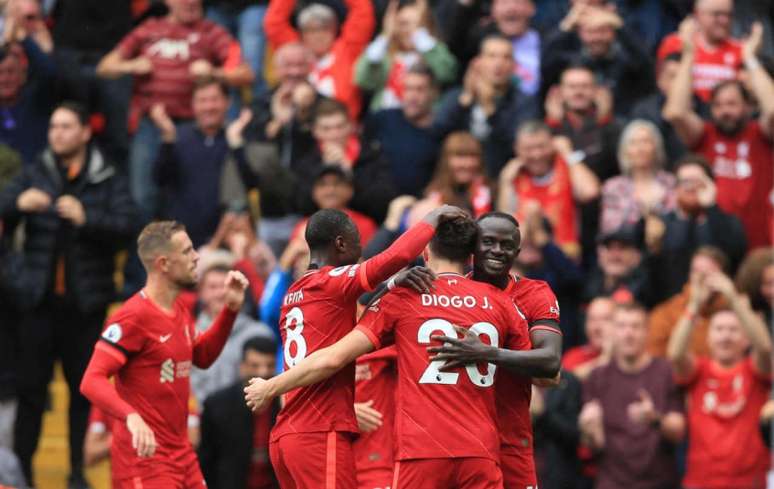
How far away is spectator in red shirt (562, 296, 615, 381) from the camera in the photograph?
43.0 feet

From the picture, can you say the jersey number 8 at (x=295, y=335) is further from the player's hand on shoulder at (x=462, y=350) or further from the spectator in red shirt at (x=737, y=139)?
the spectator in red shirt at (x=737, y=139)

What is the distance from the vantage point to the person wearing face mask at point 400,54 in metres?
15.9

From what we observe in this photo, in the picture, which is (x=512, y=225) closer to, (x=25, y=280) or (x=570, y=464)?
(x=570, y=464)

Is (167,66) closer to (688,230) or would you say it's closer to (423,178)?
(423,178)

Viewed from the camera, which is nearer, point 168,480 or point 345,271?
point 345,271

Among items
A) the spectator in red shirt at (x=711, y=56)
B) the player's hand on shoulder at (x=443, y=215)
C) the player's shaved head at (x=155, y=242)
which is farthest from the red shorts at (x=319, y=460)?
the spectator in red shirt at (x=711, y=56)

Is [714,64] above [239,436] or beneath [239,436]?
above

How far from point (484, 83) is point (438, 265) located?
635 centimetres

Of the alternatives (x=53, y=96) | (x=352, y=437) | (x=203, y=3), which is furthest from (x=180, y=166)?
(x=352, y=437)

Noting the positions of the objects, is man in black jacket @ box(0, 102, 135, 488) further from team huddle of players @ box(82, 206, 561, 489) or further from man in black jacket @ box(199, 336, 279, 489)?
team huddle of players @ box(82, 206, 561, 489)

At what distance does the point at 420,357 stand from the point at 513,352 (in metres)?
0.47

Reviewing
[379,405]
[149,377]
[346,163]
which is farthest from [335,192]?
[149,377]

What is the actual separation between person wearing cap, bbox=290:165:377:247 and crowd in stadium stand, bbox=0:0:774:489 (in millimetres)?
19

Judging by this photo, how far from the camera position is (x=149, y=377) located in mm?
10070
